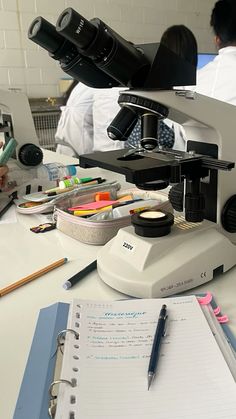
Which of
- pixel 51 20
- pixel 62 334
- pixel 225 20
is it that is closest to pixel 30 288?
pixel 62 334

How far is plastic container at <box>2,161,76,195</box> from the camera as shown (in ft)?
3.91

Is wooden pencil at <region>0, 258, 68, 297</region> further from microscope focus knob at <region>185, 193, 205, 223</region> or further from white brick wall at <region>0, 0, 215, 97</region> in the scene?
white brick wall at <region>0, 0, 215, 97</region>

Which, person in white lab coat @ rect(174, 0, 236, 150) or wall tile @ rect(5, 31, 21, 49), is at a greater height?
wall tile @ rect(5, 31, 21, 49)

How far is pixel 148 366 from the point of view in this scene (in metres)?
0.46

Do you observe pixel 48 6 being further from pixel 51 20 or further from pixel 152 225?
pixel 152 225

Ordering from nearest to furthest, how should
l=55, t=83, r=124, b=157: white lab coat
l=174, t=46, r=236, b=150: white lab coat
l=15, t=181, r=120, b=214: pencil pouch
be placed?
l=15, t=181, r=120, b=214: pencil pouch < l=174, t=46, r=236, b=150: white lab coat < l=55, t=83, r=124, b=157: white lab coat

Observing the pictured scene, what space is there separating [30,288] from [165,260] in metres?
0.24

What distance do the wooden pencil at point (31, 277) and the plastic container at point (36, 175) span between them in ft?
1.60

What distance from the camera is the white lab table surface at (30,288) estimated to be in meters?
0.48

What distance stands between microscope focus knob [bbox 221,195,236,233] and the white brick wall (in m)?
2.49

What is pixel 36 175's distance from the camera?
126cm

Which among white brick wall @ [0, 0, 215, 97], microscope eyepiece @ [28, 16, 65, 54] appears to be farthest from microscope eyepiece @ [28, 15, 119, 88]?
white brick wall @ [0, 0, 215, 97]

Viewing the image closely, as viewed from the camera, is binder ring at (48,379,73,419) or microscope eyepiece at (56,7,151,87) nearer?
binder ring at (48,379,73,419)

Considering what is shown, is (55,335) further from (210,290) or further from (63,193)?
(63,193)
